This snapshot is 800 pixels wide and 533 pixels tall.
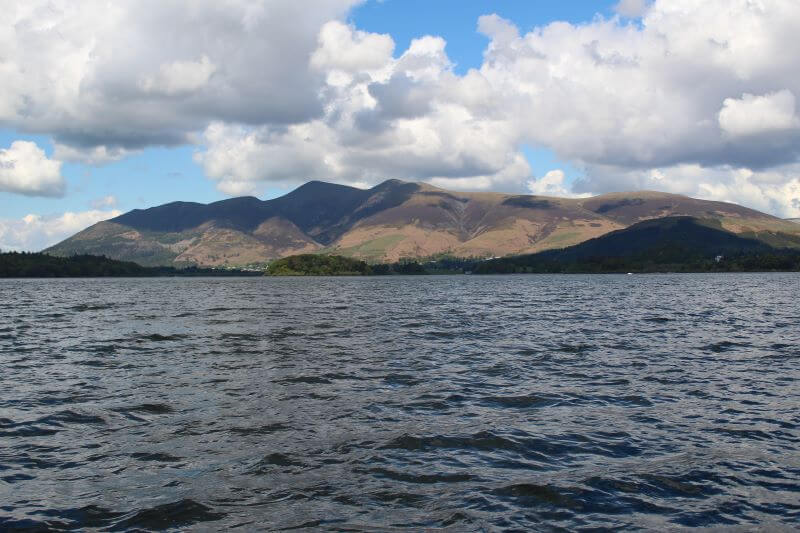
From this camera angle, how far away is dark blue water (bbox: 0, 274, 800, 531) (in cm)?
1516

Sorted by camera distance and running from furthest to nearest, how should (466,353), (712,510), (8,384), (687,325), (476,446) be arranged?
(687,325)
(466,353)
(8,384)
(476,446)
(712,510)

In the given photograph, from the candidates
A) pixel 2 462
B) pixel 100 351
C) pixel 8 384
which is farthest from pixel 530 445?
pixel 100 351

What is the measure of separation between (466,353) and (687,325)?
30.8 m

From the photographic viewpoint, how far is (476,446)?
20.6 meters

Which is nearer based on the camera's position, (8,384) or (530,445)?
(530,445)

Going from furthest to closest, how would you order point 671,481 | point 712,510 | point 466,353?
1. point 466,353
2. point 671,481
3. point 712,510

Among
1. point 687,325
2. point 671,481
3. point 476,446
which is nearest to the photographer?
point 671,481

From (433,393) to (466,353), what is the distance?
46.6 feet

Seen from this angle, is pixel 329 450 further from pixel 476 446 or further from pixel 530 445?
pixel 530 445

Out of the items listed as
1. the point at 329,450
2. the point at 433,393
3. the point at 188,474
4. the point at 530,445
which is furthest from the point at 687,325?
the point at 188,474

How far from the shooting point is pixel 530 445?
68.0 ft

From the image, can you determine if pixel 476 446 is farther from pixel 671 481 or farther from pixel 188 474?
pixel 188 474

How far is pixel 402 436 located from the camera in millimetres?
21828

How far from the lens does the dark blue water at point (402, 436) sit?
1516cm
